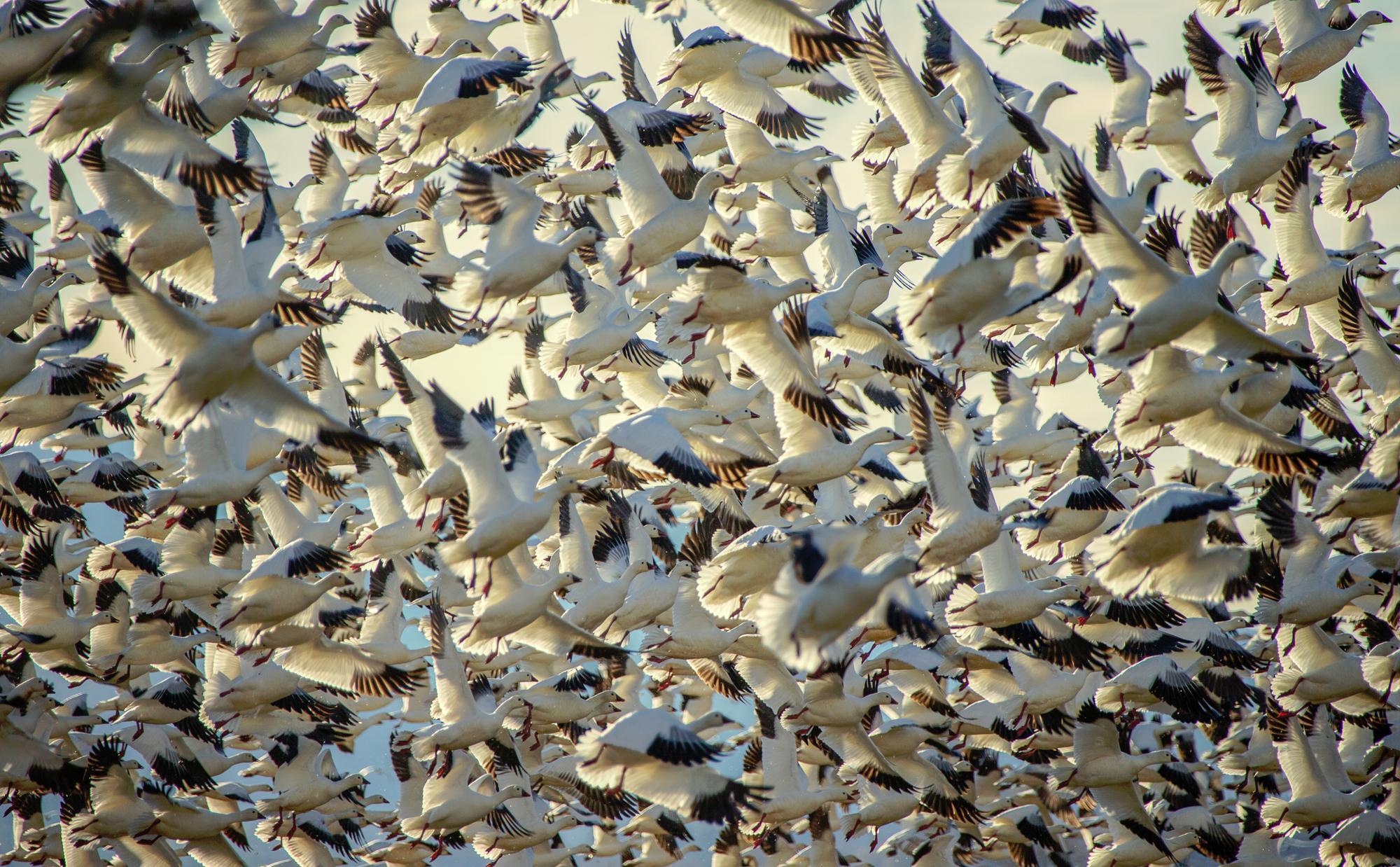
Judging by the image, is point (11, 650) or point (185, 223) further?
point (11, 650)

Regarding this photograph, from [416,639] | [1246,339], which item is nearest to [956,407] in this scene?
[1246,339]

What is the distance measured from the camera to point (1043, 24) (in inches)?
472

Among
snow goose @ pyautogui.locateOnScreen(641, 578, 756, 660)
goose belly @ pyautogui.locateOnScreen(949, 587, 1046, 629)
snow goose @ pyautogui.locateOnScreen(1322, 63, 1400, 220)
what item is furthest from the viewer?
snow goose @ pyautogui.locateOnScreen(1322, 63, 1400, 220)

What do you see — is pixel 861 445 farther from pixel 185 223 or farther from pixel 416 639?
pixel 416 639

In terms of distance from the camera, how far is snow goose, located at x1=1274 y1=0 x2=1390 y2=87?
38.3ft

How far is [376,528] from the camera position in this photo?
38.2ft

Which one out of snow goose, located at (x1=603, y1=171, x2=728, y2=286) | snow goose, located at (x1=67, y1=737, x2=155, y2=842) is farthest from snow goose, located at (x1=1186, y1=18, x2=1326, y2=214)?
snow goose, located at (x1=67, y1=737, x2=155, y2=842)

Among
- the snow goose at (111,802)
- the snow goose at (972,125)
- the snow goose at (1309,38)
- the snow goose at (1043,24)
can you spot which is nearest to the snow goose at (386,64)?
the snow goose at (972,125)

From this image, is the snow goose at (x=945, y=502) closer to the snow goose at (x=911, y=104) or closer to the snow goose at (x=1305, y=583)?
the snow goose at (x=911, y=104)

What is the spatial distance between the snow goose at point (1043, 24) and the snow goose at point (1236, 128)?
1.11 metres

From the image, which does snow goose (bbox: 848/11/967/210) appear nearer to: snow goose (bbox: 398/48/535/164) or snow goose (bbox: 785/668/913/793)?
snow goose (bbox: 398/48/535/164)

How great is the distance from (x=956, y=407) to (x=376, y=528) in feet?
17.1

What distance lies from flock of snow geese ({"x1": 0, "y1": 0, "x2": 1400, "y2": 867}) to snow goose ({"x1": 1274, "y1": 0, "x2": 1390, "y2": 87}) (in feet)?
0.12

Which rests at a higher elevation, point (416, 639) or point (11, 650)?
point (11, 650)
